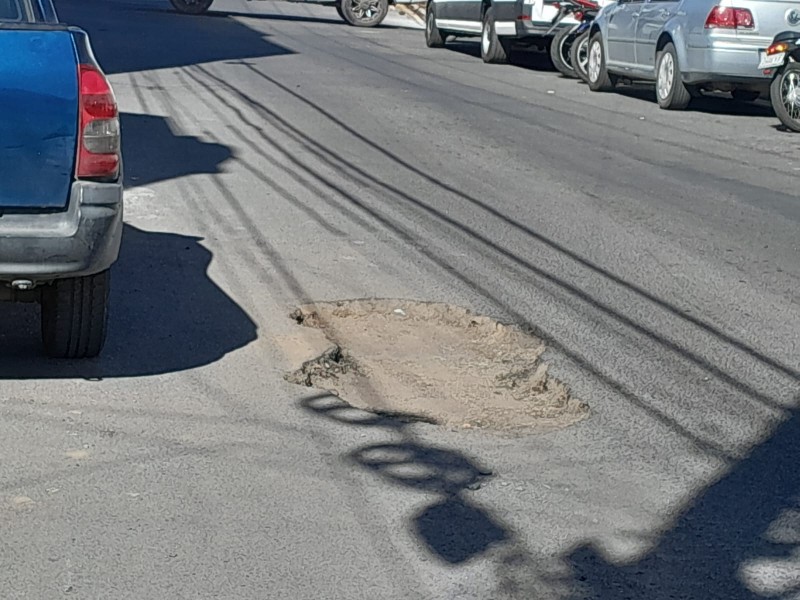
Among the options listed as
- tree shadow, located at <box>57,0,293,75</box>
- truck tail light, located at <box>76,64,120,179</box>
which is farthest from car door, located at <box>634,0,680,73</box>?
truck tail light, located at <box>76,64,120,179</box>

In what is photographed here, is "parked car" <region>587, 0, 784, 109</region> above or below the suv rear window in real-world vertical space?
below

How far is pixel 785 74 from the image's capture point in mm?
14664

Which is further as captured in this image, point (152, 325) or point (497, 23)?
point (497, 23)

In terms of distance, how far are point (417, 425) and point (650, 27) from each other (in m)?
12.7

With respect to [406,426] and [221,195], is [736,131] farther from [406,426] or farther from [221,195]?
[406,426]

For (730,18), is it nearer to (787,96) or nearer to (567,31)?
(787,96)

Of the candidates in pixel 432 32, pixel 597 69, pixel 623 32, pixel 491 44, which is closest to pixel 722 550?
pixel 623 32

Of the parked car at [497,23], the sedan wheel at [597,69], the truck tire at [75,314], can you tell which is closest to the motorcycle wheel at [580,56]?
the parked car at [497,23]

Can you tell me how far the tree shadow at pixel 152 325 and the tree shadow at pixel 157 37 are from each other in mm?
10616

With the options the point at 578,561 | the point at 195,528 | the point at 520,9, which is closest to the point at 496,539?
the point at 578,561

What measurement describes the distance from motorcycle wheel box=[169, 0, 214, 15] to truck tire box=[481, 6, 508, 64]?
9428mm

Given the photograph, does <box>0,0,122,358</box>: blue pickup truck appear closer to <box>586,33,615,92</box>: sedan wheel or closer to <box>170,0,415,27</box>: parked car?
<box>586,33,615,92</box>: sedan wheel

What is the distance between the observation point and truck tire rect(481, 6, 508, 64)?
22.3 meters

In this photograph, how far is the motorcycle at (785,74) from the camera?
572 inches
